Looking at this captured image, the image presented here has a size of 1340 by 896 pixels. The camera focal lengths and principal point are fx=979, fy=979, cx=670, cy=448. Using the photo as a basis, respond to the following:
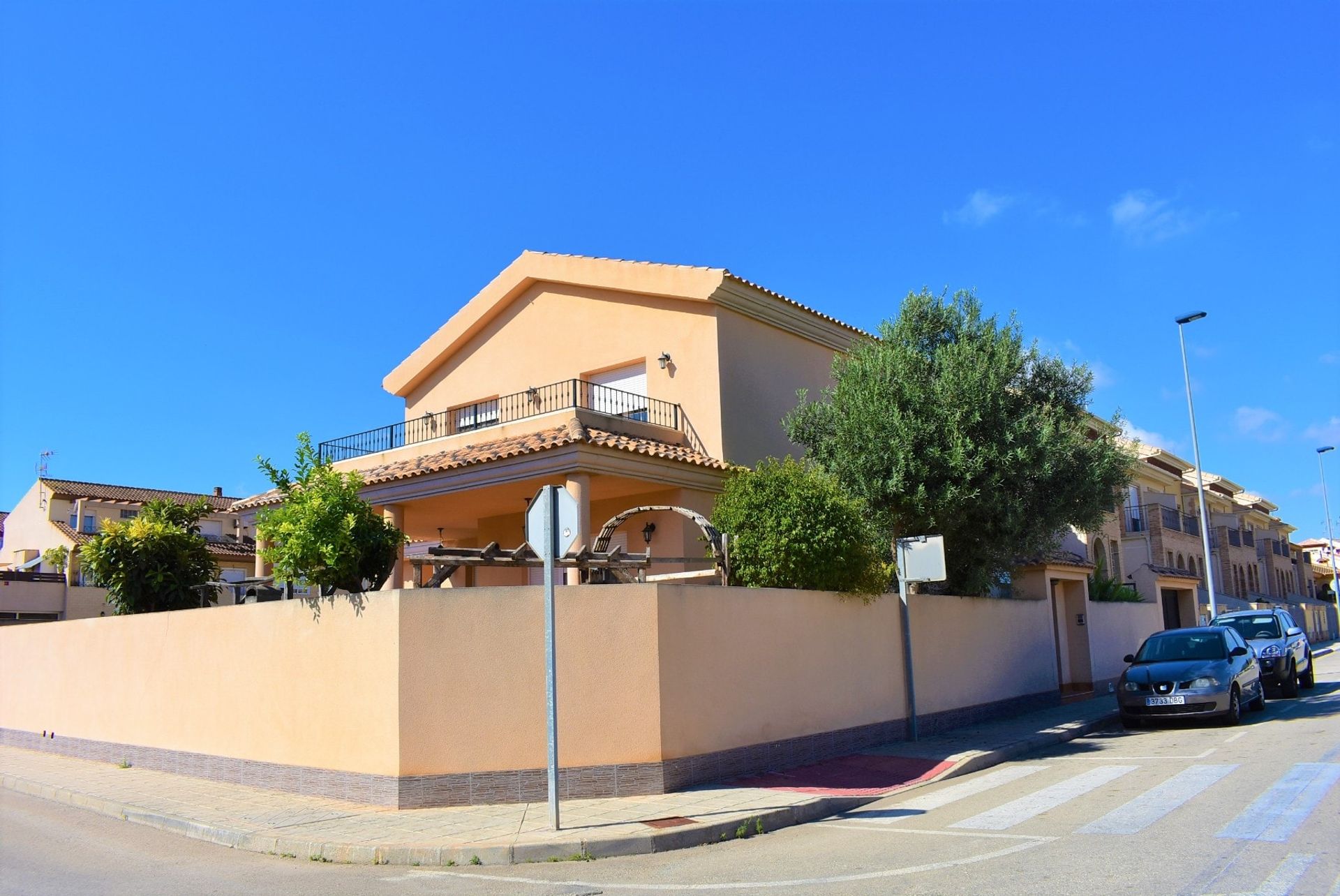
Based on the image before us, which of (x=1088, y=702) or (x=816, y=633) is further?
(x=1088, y=702)

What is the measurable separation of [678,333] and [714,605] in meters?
9.25

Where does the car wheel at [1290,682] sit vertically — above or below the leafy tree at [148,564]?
below

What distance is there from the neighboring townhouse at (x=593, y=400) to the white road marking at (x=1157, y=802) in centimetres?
817

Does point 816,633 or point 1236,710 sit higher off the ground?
point 816,633

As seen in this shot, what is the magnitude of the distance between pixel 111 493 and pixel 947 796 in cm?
5103

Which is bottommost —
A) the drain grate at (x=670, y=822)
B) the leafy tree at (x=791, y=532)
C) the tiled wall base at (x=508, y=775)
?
the drain grate at (x=670, y=822)

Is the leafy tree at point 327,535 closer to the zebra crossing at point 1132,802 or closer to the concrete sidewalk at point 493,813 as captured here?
the concrete sidewalk at point 493,813

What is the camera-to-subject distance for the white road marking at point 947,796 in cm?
930

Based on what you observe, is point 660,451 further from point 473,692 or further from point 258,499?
point 258,499

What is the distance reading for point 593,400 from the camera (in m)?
20.2

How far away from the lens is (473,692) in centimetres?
980

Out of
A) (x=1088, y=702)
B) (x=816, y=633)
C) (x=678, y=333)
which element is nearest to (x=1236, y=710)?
(x=1088, y=702)

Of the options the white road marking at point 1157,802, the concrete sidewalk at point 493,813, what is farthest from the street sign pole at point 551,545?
the white road marking at point 1157,802

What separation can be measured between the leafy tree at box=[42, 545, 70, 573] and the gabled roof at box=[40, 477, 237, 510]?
379 centimetres
